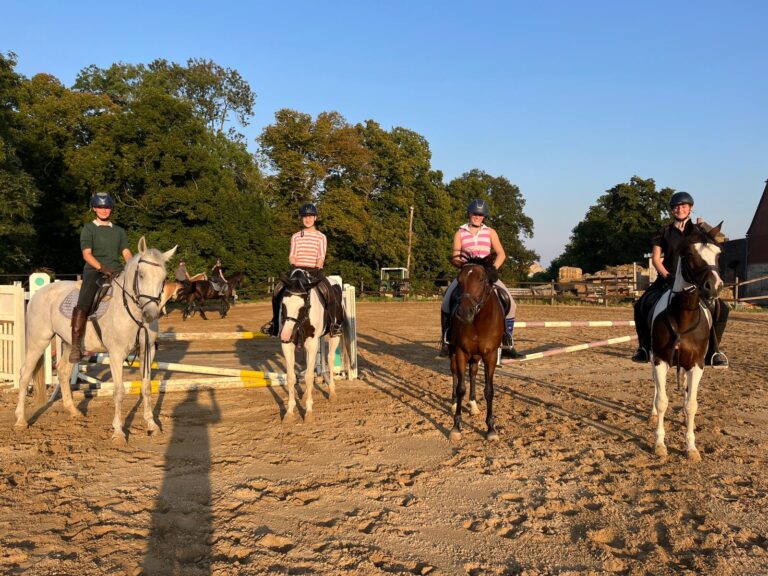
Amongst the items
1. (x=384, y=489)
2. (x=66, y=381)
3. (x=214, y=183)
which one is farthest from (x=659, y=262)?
(x=214, y=183)

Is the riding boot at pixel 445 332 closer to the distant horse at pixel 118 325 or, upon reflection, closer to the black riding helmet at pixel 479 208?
the black riding helmet at pixel 479 208

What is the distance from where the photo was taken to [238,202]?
3522 cm

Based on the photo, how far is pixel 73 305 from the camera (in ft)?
21.0

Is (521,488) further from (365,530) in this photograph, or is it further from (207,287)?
(207,287)

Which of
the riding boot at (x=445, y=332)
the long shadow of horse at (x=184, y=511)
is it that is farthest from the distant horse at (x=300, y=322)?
the riding boot at (x=445, y=332)

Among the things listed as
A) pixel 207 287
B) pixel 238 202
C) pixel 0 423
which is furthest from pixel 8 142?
pixel 0 423

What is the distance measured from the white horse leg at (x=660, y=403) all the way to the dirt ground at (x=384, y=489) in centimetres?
14

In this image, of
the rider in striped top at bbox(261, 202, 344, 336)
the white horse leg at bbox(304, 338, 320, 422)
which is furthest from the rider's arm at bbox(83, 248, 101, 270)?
the white horse leg at bbox(304, 338, 320, 422)

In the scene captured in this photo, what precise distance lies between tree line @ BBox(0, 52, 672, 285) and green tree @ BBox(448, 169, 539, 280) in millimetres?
415

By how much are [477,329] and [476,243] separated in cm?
114

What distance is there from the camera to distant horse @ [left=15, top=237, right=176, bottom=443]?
5668 millimetres

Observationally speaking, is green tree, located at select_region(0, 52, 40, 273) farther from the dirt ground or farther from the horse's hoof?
the horse's hoof

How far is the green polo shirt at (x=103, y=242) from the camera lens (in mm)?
6312

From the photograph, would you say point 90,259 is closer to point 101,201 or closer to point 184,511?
point 101,201
